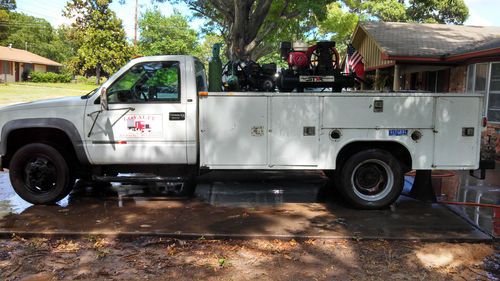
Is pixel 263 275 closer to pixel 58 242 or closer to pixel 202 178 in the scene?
pixel 58 242

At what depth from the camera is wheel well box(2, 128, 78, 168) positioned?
21.3 feet

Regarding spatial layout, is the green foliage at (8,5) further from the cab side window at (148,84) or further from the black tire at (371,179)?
the black tire at (371,179)

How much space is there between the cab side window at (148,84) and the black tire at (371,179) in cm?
248

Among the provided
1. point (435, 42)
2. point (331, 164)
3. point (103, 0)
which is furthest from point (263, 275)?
point (103, 0)

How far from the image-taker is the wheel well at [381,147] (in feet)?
20.7

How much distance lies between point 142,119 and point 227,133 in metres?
1.15

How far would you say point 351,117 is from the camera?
6035 millimetres

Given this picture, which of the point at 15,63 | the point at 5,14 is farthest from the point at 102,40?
the point at 5,14

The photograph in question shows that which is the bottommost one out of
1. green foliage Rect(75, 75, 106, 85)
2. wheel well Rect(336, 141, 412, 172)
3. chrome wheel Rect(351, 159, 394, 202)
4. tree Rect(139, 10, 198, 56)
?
chrome wheel Rect(351, 159, 394, 202)

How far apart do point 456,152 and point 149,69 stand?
4197mm

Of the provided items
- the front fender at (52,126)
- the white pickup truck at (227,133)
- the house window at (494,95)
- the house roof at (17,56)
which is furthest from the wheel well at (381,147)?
the house roof at (17,56)

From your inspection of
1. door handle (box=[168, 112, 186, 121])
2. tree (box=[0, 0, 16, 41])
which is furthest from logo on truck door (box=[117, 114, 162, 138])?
tree (box=[0, 0, 16, 41])

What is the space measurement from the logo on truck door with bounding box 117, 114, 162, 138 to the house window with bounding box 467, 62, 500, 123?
910 cm

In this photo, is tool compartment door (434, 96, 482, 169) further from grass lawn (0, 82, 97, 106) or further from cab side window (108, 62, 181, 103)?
grass lawn (0, 82, 97, 106)
